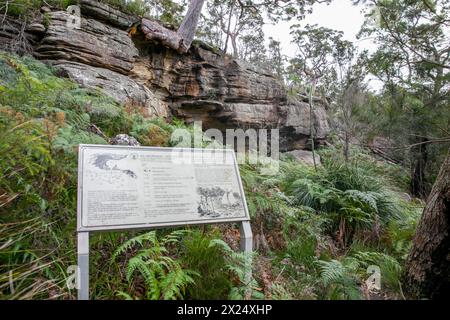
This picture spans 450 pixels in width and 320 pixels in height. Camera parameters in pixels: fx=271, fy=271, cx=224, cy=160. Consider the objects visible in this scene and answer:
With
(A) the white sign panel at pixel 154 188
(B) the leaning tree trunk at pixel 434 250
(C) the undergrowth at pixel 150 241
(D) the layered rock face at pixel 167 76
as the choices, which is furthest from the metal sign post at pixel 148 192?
(D) the layered rock face at pixel 167 76

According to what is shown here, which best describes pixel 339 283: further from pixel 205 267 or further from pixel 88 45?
pixel 88 45

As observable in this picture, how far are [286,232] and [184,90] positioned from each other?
6518 millimetres

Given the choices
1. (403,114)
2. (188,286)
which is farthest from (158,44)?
(403,114)

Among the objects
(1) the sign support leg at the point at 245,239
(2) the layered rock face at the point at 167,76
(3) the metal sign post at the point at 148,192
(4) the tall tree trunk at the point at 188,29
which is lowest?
(1) the sign support leg at the point at 245,239

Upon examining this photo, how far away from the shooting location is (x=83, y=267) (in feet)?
5.77

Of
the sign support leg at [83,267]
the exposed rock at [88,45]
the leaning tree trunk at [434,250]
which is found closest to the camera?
the sign support leg at [83,267]

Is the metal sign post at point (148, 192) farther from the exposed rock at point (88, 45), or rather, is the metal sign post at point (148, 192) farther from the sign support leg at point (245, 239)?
the exposed rock at point (88, 45)

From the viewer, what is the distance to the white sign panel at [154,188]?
1999 millimetres

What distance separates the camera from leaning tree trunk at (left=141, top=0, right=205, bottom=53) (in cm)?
769

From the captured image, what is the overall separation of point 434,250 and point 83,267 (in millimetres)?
2718

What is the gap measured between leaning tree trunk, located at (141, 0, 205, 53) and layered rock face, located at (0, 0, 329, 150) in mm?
267

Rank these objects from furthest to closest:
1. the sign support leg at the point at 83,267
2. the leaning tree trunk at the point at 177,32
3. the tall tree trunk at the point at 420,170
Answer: the tall tree trunk at the point at 420,170 → the leaning tree trunk at the point at 177,32 → the sign support leg at the point at 83,267
